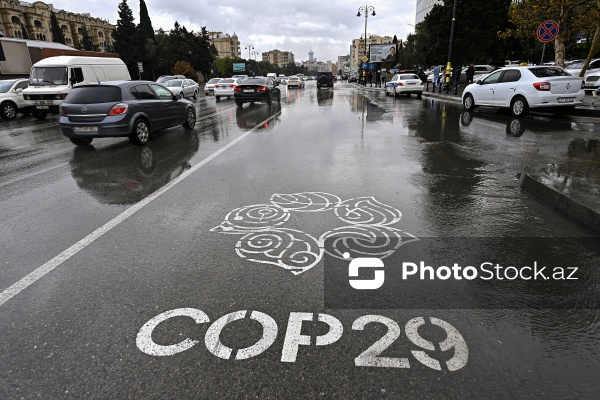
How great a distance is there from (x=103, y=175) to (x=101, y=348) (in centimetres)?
517

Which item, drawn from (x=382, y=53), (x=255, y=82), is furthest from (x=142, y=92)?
(x=382, y=53)

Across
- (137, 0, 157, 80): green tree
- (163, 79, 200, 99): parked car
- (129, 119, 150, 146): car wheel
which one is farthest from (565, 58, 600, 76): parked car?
(137, 0, 157, 80): green tree

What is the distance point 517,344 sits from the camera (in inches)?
94.7

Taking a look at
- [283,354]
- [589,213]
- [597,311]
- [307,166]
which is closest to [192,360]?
[283,354]

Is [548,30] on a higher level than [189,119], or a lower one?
higher

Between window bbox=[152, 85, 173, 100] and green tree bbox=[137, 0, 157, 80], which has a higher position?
green tree bbox=[137, 0, 157, 80]

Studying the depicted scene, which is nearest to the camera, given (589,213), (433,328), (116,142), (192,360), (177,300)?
(192,360)

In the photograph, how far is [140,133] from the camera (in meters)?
9.74

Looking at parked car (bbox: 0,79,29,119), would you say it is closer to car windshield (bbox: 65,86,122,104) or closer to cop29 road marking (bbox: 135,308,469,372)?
car windshield (bbox: 65,86,122,104)

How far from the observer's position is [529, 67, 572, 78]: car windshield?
44.0ft

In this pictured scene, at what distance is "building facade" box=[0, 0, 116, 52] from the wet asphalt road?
101340 mm

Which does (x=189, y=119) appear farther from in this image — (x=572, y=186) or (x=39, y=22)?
(x=39, y=22)

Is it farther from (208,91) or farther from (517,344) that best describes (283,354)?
(208,91)

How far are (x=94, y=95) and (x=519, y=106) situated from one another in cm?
1383
